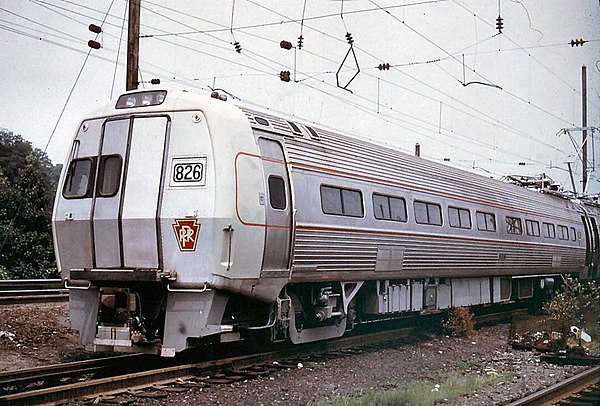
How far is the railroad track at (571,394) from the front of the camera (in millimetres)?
8695

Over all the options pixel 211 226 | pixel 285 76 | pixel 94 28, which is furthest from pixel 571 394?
pixel 94 28

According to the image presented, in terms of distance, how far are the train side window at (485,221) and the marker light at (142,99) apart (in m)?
9.55

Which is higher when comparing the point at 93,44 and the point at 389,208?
the point at 93,44

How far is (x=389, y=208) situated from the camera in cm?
1298

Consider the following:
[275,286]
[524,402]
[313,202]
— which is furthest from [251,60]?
[524,402]

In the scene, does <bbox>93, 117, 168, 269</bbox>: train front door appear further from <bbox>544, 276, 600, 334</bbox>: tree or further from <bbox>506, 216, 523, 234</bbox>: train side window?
<bbox>506, 216, 523, 234</bbox>: train side window

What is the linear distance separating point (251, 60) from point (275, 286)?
8055mm

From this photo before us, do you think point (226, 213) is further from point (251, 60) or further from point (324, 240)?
point (251, 60)

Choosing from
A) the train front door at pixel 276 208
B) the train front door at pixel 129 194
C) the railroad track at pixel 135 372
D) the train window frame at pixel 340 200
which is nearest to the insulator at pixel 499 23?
the train window frame at pixel 340 200

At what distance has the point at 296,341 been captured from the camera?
35.5ft

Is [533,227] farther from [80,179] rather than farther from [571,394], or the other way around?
[80,179]

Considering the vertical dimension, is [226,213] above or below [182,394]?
A: above

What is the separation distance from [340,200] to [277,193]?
5.79 ft

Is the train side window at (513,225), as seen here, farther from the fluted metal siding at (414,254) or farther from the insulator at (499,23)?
the insulator at (499,23)
